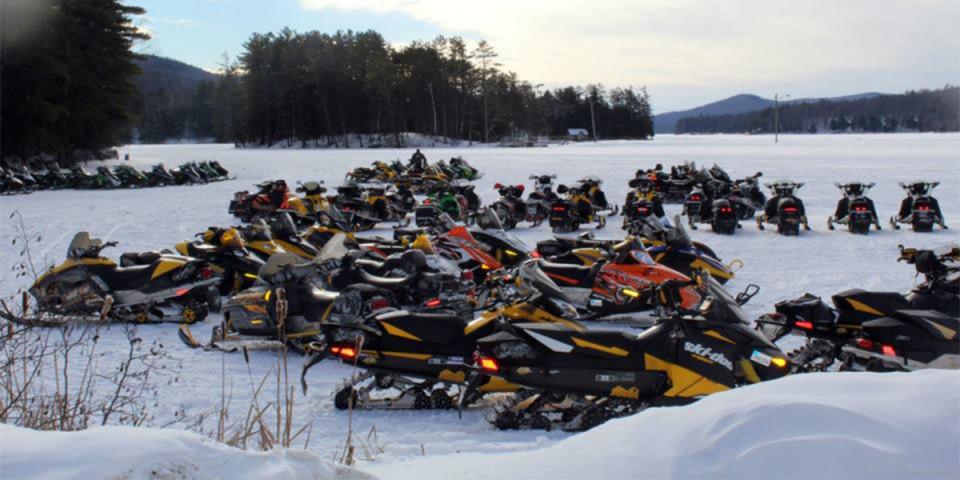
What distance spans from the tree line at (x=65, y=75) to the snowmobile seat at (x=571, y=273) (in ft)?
95.8

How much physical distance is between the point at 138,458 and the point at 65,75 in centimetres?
3455

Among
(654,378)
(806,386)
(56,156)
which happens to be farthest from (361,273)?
(56,156)

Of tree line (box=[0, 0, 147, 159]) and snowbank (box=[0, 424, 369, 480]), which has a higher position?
tree line (box=[0, 0, 147, 159])

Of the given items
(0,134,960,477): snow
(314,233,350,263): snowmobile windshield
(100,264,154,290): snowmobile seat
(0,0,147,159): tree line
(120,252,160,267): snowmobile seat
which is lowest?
(0,134,960,477): snow

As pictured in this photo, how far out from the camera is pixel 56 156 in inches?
1342

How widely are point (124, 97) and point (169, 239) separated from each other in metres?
27.3

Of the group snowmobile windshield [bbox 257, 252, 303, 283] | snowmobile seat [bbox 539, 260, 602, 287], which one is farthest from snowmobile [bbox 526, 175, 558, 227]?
snowmobile windshield [bbox 257, 252, 303, 283]

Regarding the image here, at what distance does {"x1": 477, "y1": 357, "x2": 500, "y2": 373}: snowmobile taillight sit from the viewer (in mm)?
4883

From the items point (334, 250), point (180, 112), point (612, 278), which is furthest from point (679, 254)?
point (180, 112)

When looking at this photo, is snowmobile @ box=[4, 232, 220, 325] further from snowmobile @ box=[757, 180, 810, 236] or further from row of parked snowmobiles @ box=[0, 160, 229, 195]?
row of parked snowmobiles @ box=[0, 160, 229, 195]

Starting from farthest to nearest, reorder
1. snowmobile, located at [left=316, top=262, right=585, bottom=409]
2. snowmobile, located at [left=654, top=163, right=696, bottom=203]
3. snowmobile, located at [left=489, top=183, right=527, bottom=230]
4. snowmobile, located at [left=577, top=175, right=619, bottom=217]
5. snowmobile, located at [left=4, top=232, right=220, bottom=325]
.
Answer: snowmobile, located at [left=654, top=163, right=696, bottom=203]
snowmobile, located at [left=577, top=175, right=619, bottom=217]
snowmobile, located at [left=489, top=183, right=527, bottom=230]
snowmobile, located at [left=4, top=232, right=220, bottom=325]
snowmobile, located at [left=316, top=262, right=585, bottom=409]

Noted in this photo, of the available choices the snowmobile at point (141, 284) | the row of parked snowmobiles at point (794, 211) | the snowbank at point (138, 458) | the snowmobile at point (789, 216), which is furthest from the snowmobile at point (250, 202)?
the snowbank at point (138, 458)

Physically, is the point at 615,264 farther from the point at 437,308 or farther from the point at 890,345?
the point at 890,345

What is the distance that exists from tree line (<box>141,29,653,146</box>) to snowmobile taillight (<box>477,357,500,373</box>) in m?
62.8
